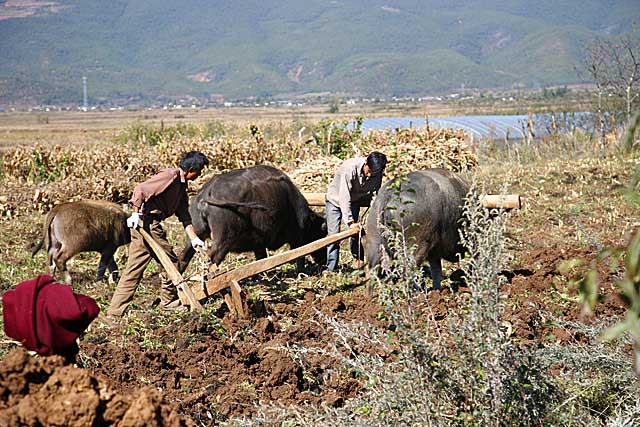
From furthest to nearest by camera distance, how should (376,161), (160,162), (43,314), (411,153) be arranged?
(160,162) < (411,153) < (376,161) < (43,314)

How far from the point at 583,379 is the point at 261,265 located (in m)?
3.76

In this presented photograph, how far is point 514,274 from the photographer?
896 centimetres

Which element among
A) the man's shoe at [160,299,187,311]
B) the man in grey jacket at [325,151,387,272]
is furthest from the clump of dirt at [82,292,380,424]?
the man in grey jacket at [325,151,387,272]

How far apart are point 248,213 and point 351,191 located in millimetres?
1270

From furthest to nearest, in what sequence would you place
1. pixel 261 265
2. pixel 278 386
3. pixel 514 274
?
pixel 514 274 → pixel 261 265 → pixel 278 386

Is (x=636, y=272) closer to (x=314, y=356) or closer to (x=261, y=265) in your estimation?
(x=314, y=356)

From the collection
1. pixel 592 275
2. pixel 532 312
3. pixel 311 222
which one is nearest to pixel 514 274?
pixel 532 312

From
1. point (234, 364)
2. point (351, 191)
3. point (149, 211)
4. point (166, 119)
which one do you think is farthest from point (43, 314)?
point (166, 119)

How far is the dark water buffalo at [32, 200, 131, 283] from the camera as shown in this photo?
9.17 metres

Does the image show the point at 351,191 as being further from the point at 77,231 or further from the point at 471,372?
the point at 471,372

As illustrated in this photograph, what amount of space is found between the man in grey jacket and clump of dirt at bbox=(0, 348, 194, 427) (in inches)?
211

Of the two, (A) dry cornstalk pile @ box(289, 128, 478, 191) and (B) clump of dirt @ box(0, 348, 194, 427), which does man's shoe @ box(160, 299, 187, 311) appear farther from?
(A) dry cornstalk pile @ box(289, 128, 478, 191)

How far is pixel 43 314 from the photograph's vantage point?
12.5ft

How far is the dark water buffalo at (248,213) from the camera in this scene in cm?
890
